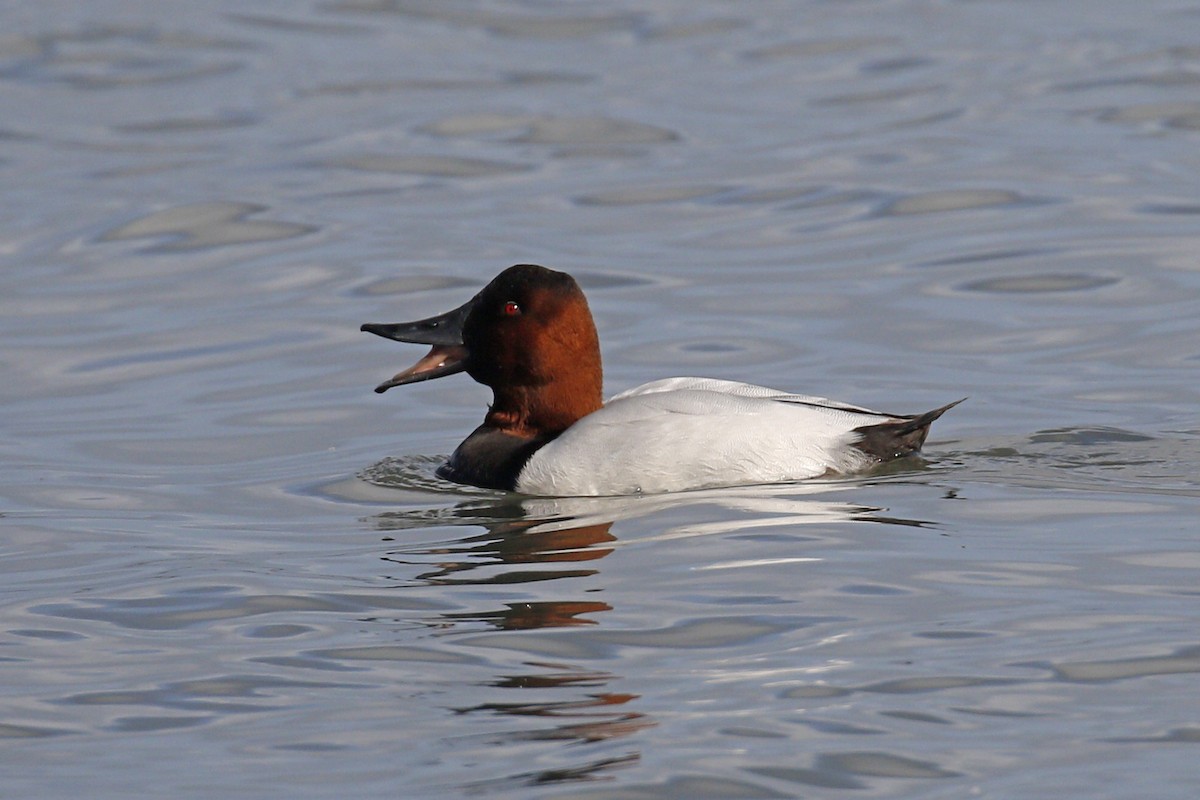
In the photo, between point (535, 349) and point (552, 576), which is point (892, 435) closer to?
point (535, 349)

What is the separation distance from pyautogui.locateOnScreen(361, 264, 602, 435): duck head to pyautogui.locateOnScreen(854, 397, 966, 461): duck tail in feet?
3.40

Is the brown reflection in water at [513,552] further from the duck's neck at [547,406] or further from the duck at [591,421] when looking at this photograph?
the duck's neck at [547,406]

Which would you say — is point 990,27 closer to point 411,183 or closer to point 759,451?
point 411,183

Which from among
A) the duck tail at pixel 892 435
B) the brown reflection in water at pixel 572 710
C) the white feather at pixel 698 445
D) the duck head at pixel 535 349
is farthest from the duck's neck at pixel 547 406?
the brown reflection in water at pixel 572 710

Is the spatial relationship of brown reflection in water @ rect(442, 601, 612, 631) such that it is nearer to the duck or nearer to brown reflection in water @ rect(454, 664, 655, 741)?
brown reflection in water @ rect(454, 664, 655, 741)

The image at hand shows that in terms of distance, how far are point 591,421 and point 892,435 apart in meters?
1.01

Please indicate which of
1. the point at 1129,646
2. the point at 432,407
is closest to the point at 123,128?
the point at 432,407

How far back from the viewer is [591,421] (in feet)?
21.8

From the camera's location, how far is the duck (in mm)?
6398

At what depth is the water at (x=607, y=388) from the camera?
4129 mm

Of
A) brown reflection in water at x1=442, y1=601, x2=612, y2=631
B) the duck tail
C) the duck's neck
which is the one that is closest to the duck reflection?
brown reflection in water at x1=442, y1=601, x2=612, y2=631

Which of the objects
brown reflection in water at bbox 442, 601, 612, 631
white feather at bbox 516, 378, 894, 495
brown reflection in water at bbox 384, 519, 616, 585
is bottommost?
brown reflection in water at bbox 384, 519, 616, 585

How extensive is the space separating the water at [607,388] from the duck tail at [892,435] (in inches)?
5.0


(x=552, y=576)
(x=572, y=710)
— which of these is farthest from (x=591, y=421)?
(x=572, y=710)
